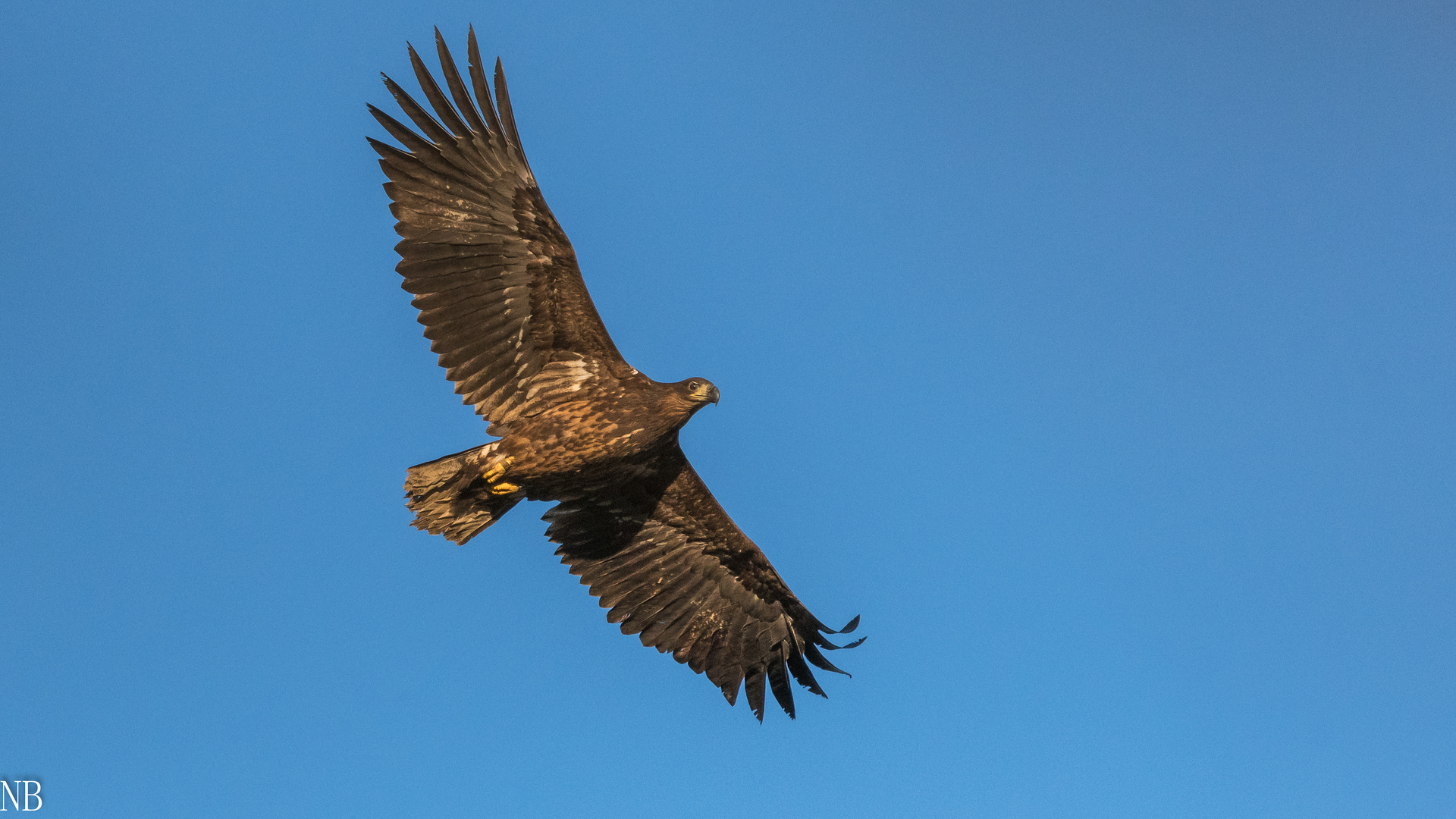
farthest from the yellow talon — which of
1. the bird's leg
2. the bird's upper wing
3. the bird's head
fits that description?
the bird's head

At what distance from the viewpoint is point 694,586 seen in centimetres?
1230

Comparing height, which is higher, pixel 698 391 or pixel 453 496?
pixel 698 391

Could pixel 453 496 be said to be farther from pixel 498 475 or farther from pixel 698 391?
pixel 698 391

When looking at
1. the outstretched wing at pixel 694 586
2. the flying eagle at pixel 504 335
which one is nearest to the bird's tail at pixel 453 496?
the flying eagle at pixel 504 335

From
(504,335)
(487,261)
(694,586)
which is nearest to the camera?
(487,261)

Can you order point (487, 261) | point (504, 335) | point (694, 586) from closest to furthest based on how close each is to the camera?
1. point (487, 261)
2. point (504, 335)
3. point (694, 586)

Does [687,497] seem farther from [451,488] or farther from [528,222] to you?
[528,222]

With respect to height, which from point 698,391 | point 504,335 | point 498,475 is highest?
point 698,391

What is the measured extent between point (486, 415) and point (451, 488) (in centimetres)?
65

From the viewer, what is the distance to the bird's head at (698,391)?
10.4 meters

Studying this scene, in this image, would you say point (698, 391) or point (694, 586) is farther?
point (694, 586)

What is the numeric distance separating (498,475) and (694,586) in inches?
105

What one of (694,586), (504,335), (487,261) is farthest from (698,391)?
(694,586)

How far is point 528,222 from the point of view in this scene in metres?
10.2
